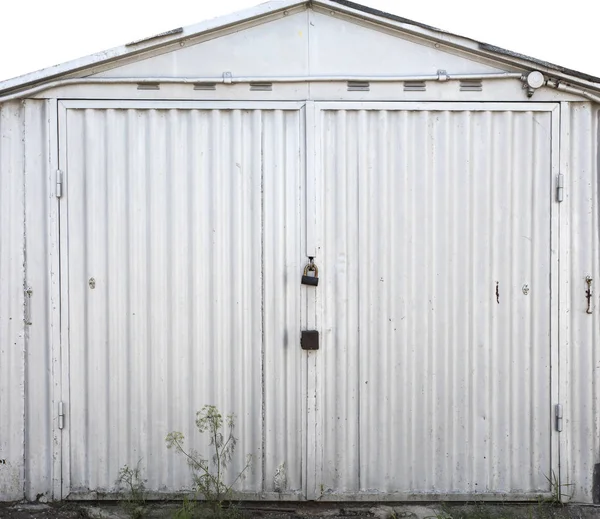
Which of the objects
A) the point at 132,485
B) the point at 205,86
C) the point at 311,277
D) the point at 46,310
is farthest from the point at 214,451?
the point at 205,86

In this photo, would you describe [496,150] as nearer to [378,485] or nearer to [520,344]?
[520,344]

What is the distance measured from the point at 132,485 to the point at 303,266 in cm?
205

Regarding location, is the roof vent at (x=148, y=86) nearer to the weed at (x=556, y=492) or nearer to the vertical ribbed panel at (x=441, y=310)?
the vertical ribbed panel at (x=441, y=310)

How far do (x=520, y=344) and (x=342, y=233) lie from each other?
5.16ft

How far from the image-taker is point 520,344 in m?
4.77

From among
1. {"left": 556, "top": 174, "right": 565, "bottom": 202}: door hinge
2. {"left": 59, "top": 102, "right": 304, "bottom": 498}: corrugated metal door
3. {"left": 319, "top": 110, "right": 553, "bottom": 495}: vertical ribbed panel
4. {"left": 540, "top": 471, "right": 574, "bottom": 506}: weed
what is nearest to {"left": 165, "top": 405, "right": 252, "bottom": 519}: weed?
{"left": 59, "top": 102, "right": 304, "bottom": 498}: corrugated metal door

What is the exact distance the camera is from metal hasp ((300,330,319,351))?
466cm

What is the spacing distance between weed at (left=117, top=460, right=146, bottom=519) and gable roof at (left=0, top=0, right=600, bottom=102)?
2.88 metres

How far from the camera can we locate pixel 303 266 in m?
4.73

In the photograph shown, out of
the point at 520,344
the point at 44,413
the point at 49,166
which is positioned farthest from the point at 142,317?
the point at 520,344

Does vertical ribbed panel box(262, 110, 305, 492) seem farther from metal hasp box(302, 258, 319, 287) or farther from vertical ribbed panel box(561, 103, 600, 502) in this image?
vertical ribbed panel box(561, 103, 600, 502)

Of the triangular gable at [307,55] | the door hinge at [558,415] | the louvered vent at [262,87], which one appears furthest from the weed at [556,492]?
the louvered vent at [262,87]

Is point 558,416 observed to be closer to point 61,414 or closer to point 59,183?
point 61,414

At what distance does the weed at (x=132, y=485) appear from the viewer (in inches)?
183
